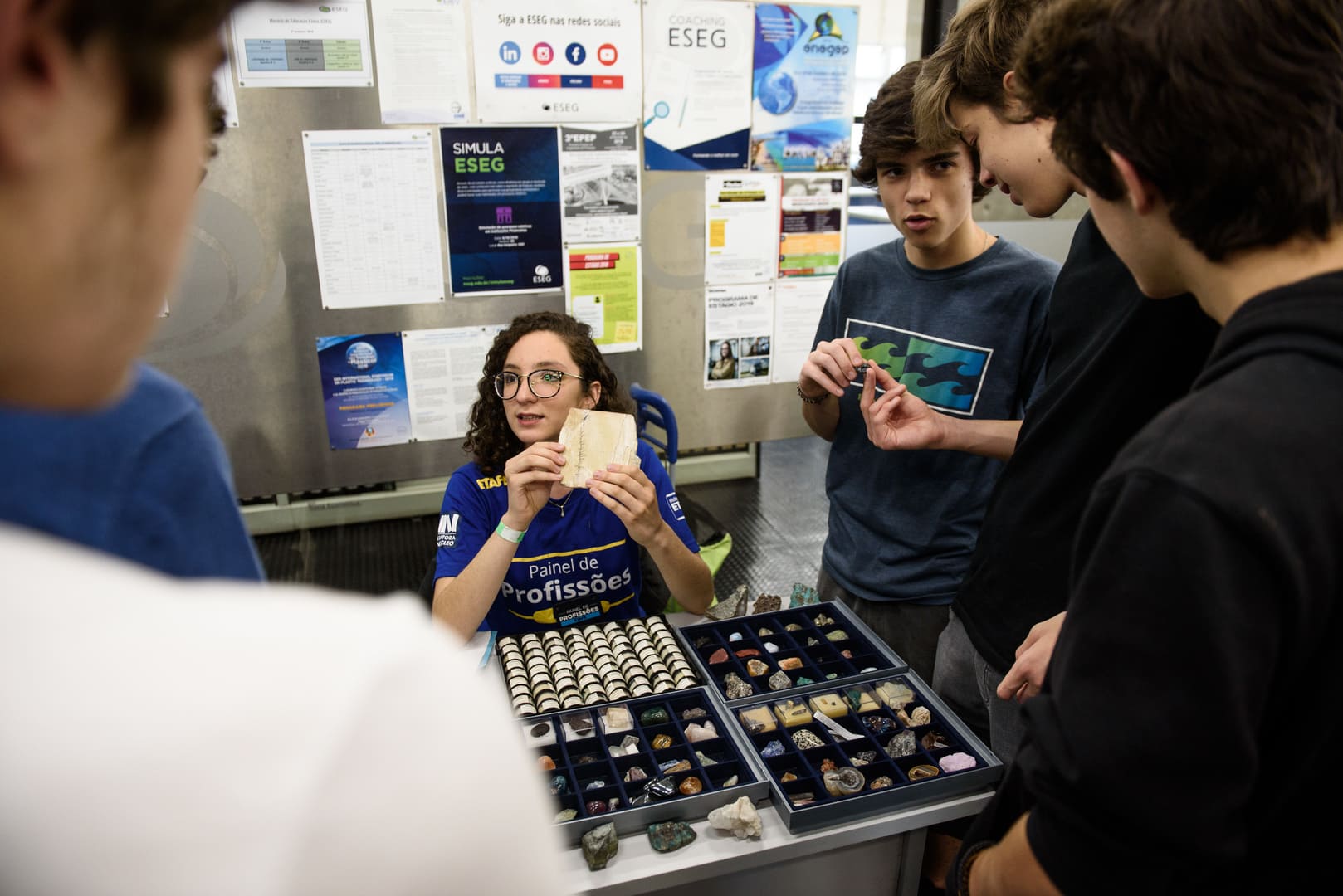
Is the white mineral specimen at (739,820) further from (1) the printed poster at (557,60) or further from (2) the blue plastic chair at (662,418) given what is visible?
(1) the printed poster at (557,60)

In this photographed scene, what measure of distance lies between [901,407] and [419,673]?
1.65m

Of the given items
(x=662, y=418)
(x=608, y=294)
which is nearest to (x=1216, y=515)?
(x=662, y=418)

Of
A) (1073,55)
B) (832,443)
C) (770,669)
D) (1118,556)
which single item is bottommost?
(770,669)

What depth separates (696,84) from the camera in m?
3.14

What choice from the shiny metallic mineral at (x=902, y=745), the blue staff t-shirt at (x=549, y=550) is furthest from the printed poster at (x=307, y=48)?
the shiny metallic mineral at (x=902, y=745)

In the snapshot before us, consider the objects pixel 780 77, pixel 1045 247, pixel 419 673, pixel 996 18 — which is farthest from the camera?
pixel 1045 247

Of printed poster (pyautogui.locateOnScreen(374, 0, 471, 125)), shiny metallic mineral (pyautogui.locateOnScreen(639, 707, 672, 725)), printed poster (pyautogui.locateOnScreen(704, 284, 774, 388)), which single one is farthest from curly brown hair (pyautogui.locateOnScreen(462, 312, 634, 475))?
printed poster (pyautogui.locateOnScreen(704, 284, 774, 388))

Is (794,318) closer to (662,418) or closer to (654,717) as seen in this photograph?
(662,418)

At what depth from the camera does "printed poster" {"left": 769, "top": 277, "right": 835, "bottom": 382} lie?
3480 mm

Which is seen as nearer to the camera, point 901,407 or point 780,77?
point 901,407

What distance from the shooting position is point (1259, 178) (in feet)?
2.47

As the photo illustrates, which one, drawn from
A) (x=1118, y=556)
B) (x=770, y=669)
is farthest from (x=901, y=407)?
(x=1118, y=556)

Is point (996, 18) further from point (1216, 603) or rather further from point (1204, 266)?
point (1216, 603)

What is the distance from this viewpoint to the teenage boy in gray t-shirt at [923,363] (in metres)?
1.93
